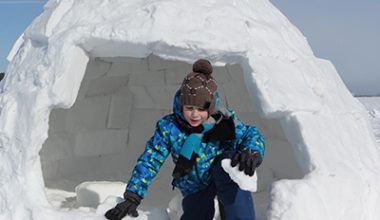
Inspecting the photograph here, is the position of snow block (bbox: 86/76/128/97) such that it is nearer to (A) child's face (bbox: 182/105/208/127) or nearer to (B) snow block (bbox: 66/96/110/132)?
(B) snow block (bbox: 66/96/110/132)

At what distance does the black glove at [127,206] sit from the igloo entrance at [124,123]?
1.32 meters

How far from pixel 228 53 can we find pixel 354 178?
922mm

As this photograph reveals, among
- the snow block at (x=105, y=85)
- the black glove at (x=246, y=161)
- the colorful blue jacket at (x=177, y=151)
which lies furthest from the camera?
the snow block at (x=105, y=85)

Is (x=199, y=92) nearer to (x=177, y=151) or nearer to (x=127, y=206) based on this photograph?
(x=177, y=151)

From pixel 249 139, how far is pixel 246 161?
187mm

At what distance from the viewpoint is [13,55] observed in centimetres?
358

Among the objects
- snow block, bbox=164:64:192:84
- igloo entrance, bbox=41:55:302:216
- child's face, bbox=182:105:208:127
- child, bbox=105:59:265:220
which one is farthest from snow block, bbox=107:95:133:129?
child's face, bbox=182:105:208:127

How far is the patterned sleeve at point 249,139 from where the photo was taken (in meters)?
2.10

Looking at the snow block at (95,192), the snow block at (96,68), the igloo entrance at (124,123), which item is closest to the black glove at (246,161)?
the snow block at (95,192)

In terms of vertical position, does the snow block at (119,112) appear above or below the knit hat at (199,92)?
below

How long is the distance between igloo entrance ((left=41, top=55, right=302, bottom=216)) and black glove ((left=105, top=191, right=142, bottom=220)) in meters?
1.32

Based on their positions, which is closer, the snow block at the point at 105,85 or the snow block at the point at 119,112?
the snow block at the point at 105,85

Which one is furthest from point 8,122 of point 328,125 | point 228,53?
point 328,125

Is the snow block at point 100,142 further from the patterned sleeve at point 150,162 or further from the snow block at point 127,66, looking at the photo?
the patterned sleeve at point 150,162
